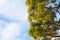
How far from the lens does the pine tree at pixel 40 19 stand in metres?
15.4

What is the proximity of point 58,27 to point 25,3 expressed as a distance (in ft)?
6.98

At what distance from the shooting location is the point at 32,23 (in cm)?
1593

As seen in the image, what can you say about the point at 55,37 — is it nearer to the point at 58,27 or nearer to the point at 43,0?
the point at 58,27

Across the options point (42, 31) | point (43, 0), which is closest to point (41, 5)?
point (43, 0)

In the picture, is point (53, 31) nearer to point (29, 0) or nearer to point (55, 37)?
point (55, 37)

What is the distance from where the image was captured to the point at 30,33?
15945mm

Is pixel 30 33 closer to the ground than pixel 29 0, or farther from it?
closer to the ground

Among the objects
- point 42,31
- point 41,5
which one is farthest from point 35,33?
point 41,5

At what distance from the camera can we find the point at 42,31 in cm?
1570

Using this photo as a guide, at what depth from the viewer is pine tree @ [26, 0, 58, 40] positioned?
15.4 metres

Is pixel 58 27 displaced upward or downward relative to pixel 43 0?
downward

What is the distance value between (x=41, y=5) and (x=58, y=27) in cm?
140

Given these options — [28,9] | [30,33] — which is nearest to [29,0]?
[28,9]

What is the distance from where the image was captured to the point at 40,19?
51.1 ft
